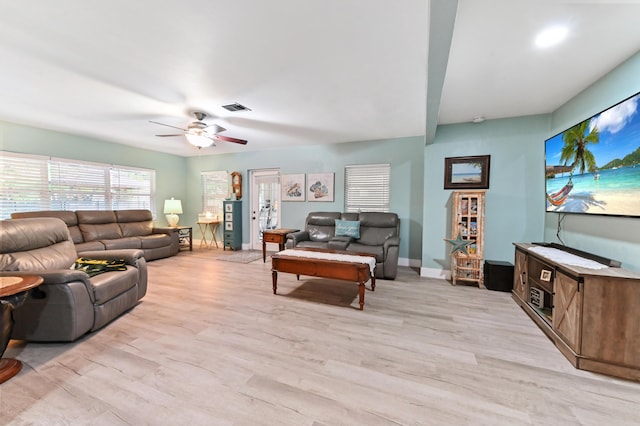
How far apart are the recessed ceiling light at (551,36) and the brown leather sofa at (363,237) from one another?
2.73 metres

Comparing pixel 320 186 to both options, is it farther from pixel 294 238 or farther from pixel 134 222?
pixel 134 222

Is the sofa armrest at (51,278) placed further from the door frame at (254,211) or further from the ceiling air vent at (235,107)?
the door frame at (254,211)

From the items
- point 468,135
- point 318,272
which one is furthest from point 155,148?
point 468,135

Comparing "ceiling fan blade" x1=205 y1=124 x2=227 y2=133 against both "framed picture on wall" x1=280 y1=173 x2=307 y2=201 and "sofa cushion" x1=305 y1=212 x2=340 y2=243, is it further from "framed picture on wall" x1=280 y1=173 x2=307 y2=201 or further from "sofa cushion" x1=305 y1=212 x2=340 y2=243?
"sofa cushion" x1=305 y1=212 x2=340 y2=243

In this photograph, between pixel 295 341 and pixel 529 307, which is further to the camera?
pixel 529 307

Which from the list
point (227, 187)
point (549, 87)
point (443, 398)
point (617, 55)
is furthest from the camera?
point (227, 187)

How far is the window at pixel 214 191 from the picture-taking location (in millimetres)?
6465

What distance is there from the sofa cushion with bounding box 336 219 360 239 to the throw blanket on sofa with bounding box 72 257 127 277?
10.5 ft

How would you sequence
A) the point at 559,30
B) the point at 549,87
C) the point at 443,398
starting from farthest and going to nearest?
the point at 549,87
the point at 559,30
the point at 443,398

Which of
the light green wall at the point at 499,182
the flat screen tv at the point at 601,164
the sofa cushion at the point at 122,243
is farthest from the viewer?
the sofa cushion at the point at 122,243

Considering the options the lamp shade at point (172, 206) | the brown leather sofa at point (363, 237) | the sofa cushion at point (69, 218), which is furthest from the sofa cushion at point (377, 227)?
the sofa cushion at point (69, 218)

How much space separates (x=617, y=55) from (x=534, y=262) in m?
2.01

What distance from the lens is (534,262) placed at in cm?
271

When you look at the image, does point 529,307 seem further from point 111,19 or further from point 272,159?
point 272,159
